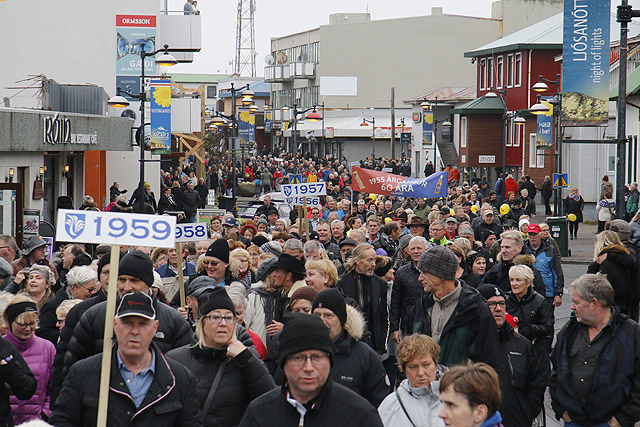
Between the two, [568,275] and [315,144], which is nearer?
[568,275]

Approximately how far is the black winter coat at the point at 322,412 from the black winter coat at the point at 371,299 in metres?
5.47

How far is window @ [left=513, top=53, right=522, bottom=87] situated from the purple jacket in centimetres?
4988

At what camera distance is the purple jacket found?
7.50 meters

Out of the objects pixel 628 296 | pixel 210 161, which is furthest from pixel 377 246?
pixel 210 161

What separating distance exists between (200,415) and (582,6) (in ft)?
58.5

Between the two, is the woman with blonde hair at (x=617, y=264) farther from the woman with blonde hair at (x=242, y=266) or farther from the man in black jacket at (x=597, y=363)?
the man in black jacket at (x=597, y=363)

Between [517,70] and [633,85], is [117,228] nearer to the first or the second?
[633,85]

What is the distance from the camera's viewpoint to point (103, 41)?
137 feet

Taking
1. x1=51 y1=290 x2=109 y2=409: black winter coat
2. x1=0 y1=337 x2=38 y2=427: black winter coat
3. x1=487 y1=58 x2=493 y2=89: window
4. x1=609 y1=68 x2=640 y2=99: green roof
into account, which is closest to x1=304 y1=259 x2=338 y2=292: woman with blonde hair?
x1=51 y1=290 x2=109 y2=409: black winter coat

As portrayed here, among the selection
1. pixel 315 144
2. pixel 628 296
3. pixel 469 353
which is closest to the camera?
pixel 469 353

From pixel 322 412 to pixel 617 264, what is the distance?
7.68 meters

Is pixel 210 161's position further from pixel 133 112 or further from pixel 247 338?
pixel 247 338

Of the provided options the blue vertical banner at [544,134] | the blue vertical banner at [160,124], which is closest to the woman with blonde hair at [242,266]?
the blue vertical banner at [160,124]

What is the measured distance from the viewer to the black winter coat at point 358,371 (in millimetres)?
6375
